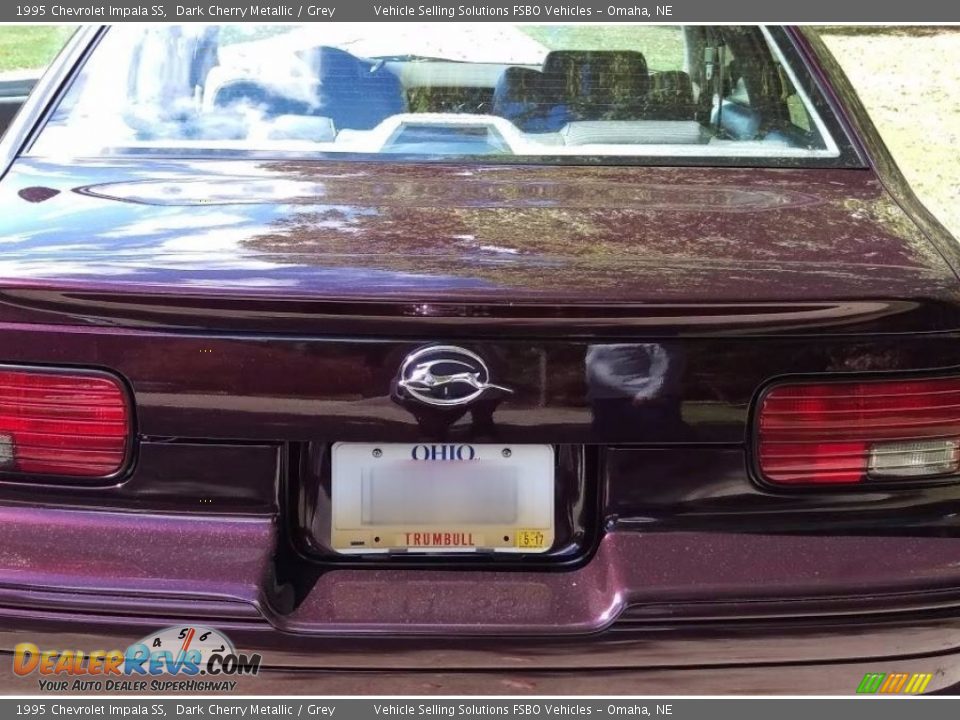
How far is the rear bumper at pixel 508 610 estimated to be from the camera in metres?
1.98

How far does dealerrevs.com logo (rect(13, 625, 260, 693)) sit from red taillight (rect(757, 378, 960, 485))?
3.42ft

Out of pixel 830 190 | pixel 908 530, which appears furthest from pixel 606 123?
pixel 908 530

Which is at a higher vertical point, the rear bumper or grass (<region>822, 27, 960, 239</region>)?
the rear bumper

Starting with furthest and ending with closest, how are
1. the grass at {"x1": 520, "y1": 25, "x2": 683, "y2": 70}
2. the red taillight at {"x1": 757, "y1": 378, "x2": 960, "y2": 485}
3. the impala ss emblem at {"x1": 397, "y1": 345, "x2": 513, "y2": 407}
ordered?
1. the grass at {"x1": 520, "y1": 25, "x2": 683, "y2": 70}
2. the red taillight at {"x1": 757, "y1": 378, "x2": 960, "y2": 485}
3. the impala ss emblem at {"x1": 397, "y1": 345, "x2": 513, "y2": 407}

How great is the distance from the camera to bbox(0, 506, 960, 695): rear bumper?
1.98 meters

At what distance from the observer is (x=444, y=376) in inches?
76.7

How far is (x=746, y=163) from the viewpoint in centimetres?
279

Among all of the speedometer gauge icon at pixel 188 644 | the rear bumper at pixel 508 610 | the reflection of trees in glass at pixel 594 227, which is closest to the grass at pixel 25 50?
the reflection of trees in glass at pixel 594 227

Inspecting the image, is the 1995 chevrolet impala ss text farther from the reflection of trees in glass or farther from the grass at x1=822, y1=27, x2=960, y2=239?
the grass at x1=822, y1=27, x2=960, y2=239

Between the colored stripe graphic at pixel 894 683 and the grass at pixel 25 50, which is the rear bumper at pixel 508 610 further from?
the grass at pixel 25 50

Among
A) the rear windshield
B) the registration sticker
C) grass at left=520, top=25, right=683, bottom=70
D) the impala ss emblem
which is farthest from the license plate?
grass at left=520, top=25, right=683, bottom=70

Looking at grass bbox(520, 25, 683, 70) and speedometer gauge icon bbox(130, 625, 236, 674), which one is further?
grass bbox(520, 25, 683, 70)

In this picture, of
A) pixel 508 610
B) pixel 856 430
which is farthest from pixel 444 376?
pixel 856 430

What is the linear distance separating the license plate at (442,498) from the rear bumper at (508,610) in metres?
0.06
